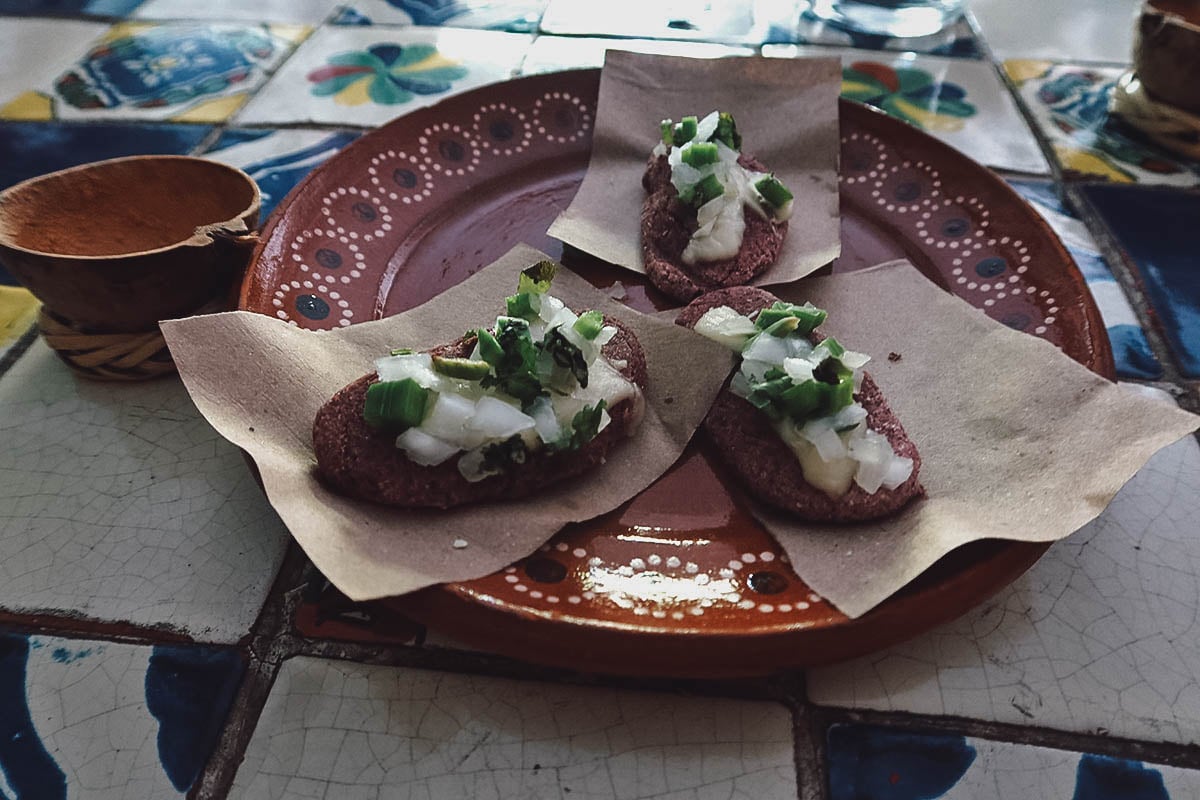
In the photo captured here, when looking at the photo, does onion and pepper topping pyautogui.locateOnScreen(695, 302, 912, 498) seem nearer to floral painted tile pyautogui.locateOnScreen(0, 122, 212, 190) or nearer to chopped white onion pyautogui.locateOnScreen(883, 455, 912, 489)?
chopped white onion pyautogui.locateOnScreen(883, 455, 912, 489)

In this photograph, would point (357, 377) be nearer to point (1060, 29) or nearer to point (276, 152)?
point (276, 152)

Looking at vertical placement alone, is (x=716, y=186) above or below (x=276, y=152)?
above

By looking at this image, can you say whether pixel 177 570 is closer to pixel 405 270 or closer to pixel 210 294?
pixel 210 294

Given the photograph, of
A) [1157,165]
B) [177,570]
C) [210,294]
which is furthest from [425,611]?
[1157,165]

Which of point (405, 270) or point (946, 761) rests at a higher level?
point (405, 270)

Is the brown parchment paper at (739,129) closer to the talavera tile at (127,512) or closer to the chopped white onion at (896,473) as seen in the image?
the chopped white onion at (896,473)

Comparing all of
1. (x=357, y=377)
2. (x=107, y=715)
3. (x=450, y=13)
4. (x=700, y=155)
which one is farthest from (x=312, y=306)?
(x=450, y=13)
